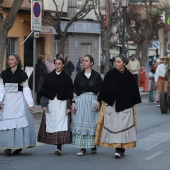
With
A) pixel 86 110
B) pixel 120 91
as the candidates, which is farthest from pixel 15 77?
pixel 120 91

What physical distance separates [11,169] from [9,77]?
213 centimetres

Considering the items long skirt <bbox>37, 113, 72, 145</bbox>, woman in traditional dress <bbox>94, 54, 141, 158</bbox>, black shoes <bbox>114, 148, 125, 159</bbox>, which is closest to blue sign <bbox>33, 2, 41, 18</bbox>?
long skirt <bbox>37, 113, 72, 145</bbox>

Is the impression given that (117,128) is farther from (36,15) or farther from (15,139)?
(36,15)

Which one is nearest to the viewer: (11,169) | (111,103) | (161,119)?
(11,169)

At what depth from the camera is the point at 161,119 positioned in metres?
20.4

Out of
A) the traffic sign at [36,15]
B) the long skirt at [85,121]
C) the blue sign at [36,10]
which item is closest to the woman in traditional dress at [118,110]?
the long skirt at [85,121]

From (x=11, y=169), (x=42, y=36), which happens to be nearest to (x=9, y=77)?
(x=11, y=169)

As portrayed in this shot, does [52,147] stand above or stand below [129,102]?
below

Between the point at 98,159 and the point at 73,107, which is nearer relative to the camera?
the point at 98,159

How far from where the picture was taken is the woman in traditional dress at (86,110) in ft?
41.4

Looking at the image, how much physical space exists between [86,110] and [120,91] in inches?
27.7

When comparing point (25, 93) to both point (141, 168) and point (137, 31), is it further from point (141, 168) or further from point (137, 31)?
point (137, 31)

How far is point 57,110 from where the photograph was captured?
12766mm

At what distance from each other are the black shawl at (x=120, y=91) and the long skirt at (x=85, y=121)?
9.1 inches
